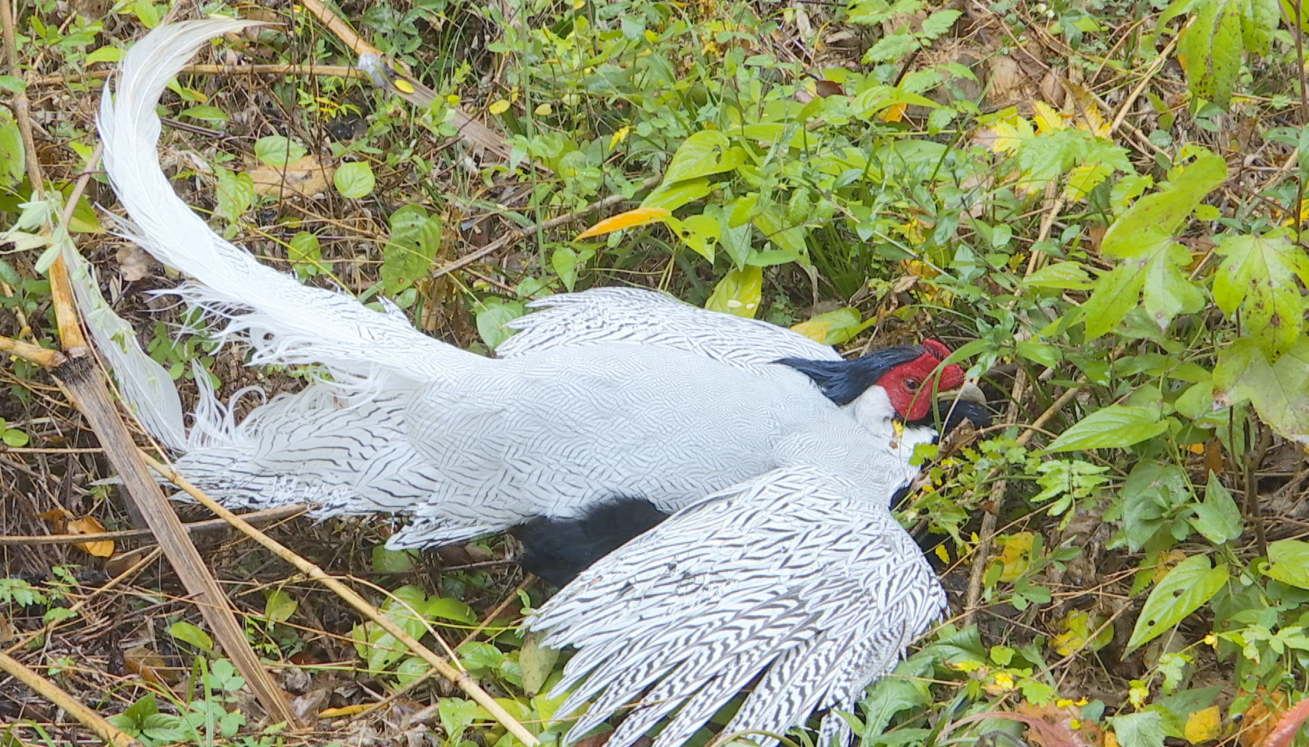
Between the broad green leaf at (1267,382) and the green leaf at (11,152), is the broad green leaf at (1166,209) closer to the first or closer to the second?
the broad green leaf at (1267,382)

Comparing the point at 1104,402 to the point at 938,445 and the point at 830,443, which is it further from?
the point at 830,443

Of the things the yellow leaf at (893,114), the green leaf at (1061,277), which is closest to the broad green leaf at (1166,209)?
the green leaf at (1061,277)

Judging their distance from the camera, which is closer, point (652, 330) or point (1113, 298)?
point (1113, 298)

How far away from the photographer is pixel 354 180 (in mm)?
2979

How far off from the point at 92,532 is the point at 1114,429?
2131 mm

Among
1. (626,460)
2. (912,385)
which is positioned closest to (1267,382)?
(912,385)

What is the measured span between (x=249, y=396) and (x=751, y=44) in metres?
1.55

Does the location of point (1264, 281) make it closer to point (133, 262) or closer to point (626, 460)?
point (626, 460)

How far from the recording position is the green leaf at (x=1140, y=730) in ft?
6.23

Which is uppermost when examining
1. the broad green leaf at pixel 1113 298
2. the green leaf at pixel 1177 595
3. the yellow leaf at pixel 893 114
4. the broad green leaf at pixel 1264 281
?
Result: the broad green leaf at pixel 1264 281

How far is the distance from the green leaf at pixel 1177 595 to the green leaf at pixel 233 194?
206 cm

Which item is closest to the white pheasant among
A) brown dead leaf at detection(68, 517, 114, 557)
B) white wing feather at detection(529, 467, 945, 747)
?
white wing feather at detection(529, 467, 945, 747)

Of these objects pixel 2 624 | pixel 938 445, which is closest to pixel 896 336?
pixel 938 445

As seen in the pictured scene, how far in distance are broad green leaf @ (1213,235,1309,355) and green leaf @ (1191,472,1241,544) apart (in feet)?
1.36
